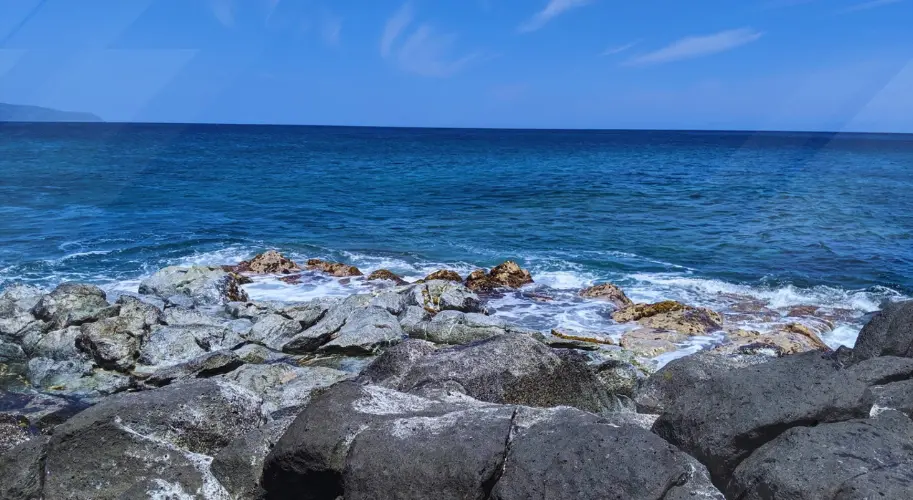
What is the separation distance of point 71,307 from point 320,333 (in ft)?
14.9

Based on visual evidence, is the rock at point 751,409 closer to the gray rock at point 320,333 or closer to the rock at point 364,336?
the rock at point 364,336

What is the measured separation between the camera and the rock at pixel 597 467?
4.21 meters

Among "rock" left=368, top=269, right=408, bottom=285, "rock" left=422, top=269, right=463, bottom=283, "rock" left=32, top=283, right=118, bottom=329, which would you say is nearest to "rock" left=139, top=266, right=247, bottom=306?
"rock" left=32, top=283, right=118, bottom=329

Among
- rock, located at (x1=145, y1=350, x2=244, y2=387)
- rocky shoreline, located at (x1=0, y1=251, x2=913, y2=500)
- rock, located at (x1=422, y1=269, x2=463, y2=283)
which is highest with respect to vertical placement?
rocky shoreline, located at (x1=0, y1=251, x2=913, y2=500)

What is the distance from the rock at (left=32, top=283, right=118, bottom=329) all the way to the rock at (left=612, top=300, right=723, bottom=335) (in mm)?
9575

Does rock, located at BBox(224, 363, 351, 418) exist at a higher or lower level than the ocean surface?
higher

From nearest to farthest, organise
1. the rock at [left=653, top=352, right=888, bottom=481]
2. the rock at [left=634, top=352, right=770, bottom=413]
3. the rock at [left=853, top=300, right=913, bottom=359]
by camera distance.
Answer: the rock at [left=653, top=352, right=888, bottom=481] < the rock at [left=634, top=352, right=770, bottom=413] < the rock at [left=853, top=300, right=913, bottom=359]

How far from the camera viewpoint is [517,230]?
2666 centimetres

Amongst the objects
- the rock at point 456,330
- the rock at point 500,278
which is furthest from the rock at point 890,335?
the rock at point 500,278

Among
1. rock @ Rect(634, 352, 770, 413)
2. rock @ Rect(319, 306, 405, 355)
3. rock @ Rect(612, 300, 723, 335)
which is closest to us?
rock @ Rect(634, 352, 770, 413)

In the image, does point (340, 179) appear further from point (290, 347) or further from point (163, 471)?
Result: point (163, 471)

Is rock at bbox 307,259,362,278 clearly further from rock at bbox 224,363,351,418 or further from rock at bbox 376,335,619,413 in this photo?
rock at bbox 376,335,619,413

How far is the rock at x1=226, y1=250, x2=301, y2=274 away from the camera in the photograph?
19.7 metres

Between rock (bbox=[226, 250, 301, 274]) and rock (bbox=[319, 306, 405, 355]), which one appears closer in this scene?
rock (bbox=[319, 306, 405, 355])
